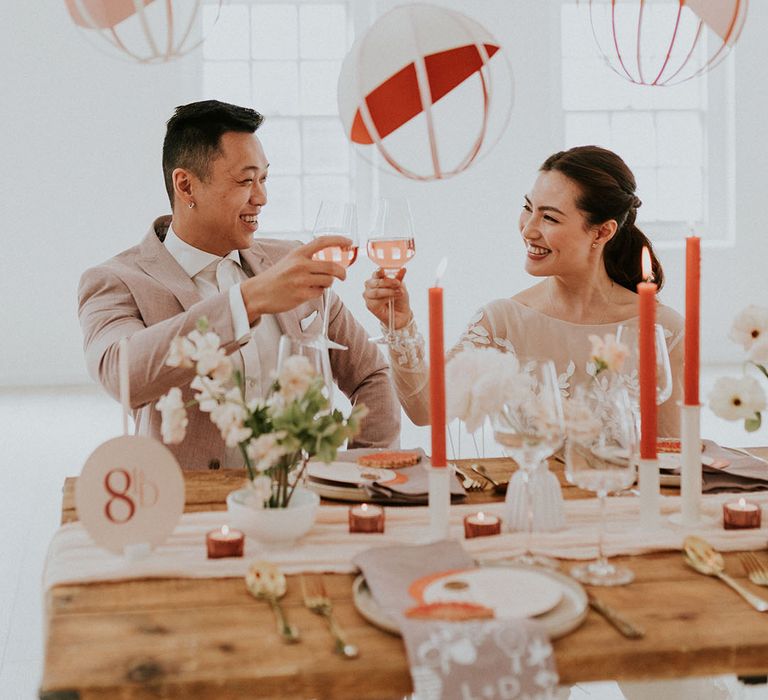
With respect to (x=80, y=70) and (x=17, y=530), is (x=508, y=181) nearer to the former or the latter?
(x=80, y=70)

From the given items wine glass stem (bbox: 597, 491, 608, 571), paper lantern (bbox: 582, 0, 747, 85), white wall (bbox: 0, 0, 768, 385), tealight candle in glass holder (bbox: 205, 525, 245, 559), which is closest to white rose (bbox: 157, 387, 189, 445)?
tealight candle in glass holder (bbox: 205, 525, 245, 559)

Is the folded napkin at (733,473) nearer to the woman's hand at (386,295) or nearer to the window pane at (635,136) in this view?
the woman's hand at (386,295)

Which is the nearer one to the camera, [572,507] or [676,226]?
[572,507]

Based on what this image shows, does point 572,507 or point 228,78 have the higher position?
point 228,78

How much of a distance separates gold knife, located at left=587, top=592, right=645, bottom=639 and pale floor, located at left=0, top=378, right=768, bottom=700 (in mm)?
853

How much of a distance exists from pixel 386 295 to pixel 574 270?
0.70m

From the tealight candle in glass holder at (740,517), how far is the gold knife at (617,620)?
1.14 ft

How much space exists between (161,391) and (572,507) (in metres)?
0.85

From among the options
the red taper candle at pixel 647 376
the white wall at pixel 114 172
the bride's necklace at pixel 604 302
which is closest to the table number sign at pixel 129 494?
the red taper candle at pixel 647 376

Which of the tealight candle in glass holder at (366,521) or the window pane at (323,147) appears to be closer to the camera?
the tealight candle in glass holder at (366,521)

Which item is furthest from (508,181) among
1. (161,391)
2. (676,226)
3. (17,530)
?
(161,391)

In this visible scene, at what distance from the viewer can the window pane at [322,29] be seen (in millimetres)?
6797

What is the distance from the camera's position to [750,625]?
3.64 ft

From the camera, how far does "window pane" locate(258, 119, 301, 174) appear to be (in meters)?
6.90
